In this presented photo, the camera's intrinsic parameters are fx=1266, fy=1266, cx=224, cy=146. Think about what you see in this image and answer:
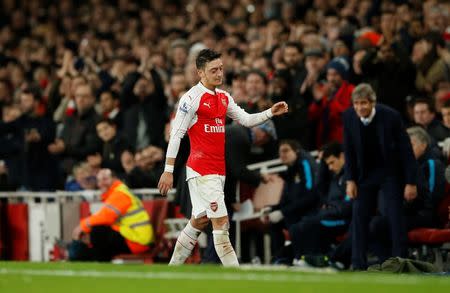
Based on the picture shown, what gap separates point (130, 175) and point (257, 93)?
2232 millimetres

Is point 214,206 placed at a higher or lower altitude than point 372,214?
higher

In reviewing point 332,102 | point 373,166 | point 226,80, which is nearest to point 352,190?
point 373,166

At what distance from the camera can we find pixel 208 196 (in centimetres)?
1212

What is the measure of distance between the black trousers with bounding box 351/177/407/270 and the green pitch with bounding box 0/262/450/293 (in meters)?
3.67

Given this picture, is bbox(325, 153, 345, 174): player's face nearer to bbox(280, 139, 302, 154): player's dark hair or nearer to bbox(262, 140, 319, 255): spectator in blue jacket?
bbox(262, 140, 319, 255): spectator in blue jacket

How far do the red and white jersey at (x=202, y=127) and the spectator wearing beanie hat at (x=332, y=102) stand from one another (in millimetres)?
4140

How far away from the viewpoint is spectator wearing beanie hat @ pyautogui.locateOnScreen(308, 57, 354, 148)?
16.3 metres

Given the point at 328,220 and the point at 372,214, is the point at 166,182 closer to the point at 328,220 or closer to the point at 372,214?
the point at 372,214

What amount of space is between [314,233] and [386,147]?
1.76 metres

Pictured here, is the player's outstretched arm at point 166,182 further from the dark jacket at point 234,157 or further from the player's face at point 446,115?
the player's face at point 446,115

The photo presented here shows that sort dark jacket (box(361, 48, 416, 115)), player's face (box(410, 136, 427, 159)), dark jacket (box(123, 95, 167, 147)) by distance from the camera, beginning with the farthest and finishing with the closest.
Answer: dark jacket (box(123, 95, 167, 147)) < dark jacket (box(361, 48, 416, 115)) < player's face (box(410, 136, 427, 159))

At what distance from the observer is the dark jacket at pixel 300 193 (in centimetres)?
1530

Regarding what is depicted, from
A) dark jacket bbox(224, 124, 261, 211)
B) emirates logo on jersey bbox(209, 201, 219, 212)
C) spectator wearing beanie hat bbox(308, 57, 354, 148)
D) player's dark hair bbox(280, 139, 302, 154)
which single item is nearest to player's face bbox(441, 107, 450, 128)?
player's dark hair bbox(280, 139, 302, 154)

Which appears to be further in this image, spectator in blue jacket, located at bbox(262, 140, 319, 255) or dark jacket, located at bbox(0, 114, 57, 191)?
dark jacket, located at bbox(0, 114, 57, 191)
